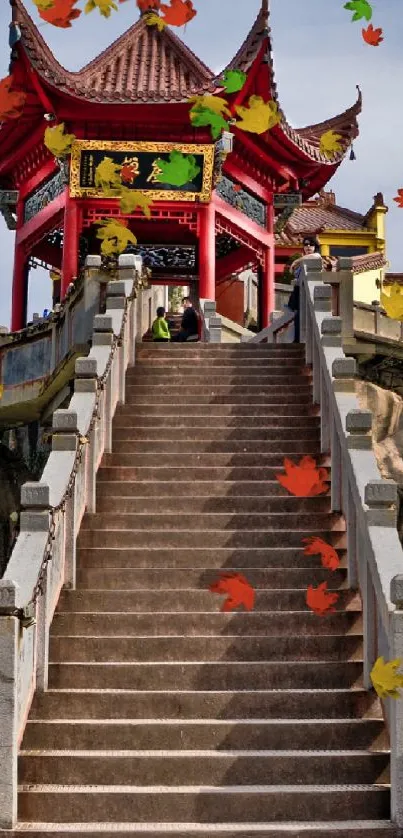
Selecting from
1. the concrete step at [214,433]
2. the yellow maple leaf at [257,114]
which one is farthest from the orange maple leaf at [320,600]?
the yellow maple leaf at [257,114]

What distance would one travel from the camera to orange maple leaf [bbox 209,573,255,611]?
842 cm

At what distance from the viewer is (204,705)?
738 cm

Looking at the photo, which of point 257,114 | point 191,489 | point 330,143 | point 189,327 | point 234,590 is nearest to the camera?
point 234,590

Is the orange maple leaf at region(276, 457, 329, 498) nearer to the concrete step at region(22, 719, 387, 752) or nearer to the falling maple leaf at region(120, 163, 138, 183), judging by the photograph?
the concrete step at region(22, 719, 387, 752)

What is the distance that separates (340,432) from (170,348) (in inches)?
179

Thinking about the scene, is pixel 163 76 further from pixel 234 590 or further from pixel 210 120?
pixel 234 590

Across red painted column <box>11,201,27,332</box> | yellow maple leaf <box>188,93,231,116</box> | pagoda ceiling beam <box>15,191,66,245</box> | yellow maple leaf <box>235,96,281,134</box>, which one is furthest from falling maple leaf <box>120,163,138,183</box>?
red painted column <box>11,201,27,332</box>

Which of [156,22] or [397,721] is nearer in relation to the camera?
→ [397,721]

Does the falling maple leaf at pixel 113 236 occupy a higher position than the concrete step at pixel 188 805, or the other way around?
the falling maple leaf at pixel 113 236

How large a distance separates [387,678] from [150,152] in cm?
1331

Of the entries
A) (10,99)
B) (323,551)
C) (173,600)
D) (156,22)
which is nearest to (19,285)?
(10,99)

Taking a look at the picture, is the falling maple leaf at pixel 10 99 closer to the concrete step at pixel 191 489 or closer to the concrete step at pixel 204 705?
the concrete step at pixel 191 489

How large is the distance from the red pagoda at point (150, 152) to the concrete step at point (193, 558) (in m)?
9.21

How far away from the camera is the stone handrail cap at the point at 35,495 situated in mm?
7805
